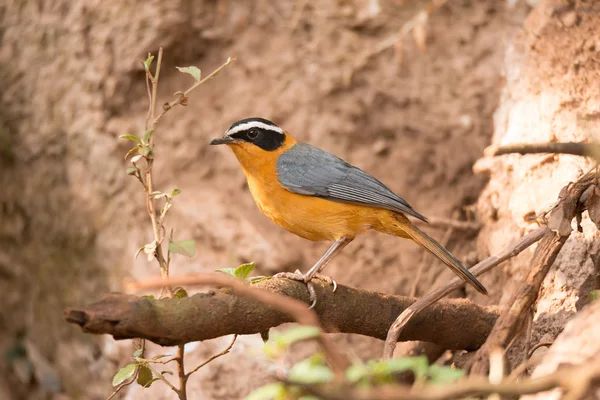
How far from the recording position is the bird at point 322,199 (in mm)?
4727

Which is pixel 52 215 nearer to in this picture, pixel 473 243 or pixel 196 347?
pixel 196 347

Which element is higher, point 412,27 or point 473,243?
point 412,27

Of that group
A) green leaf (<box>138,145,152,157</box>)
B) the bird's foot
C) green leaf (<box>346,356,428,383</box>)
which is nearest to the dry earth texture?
the bird's foot

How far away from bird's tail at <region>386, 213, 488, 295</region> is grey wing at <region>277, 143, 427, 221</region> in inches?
4.8

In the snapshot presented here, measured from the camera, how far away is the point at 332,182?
4914 mm

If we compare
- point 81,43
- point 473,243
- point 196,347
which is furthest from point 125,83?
point 473,243

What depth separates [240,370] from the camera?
555 centimetres

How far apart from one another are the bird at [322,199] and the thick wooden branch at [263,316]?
0.45 m

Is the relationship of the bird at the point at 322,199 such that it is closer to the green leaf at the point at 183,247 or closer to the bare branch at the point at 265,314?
the bare branch at the point at 265,314

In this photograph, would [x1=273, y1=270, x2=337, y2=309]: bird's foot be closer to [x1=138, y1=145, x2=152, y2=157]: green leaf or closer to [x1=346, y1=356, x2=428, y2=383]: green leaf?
[x1=138, y1=145, x2=152, y2=157]: green leaf

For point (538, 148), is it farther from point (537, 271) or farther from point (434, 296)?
point (434, 296)

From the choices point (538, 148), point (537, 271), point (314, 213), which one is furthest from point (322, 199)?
point (538, 148)

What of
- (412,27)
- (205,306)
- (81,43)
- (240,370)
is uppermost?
(81,43)

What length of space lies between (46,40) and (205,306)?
4387 millimetres
